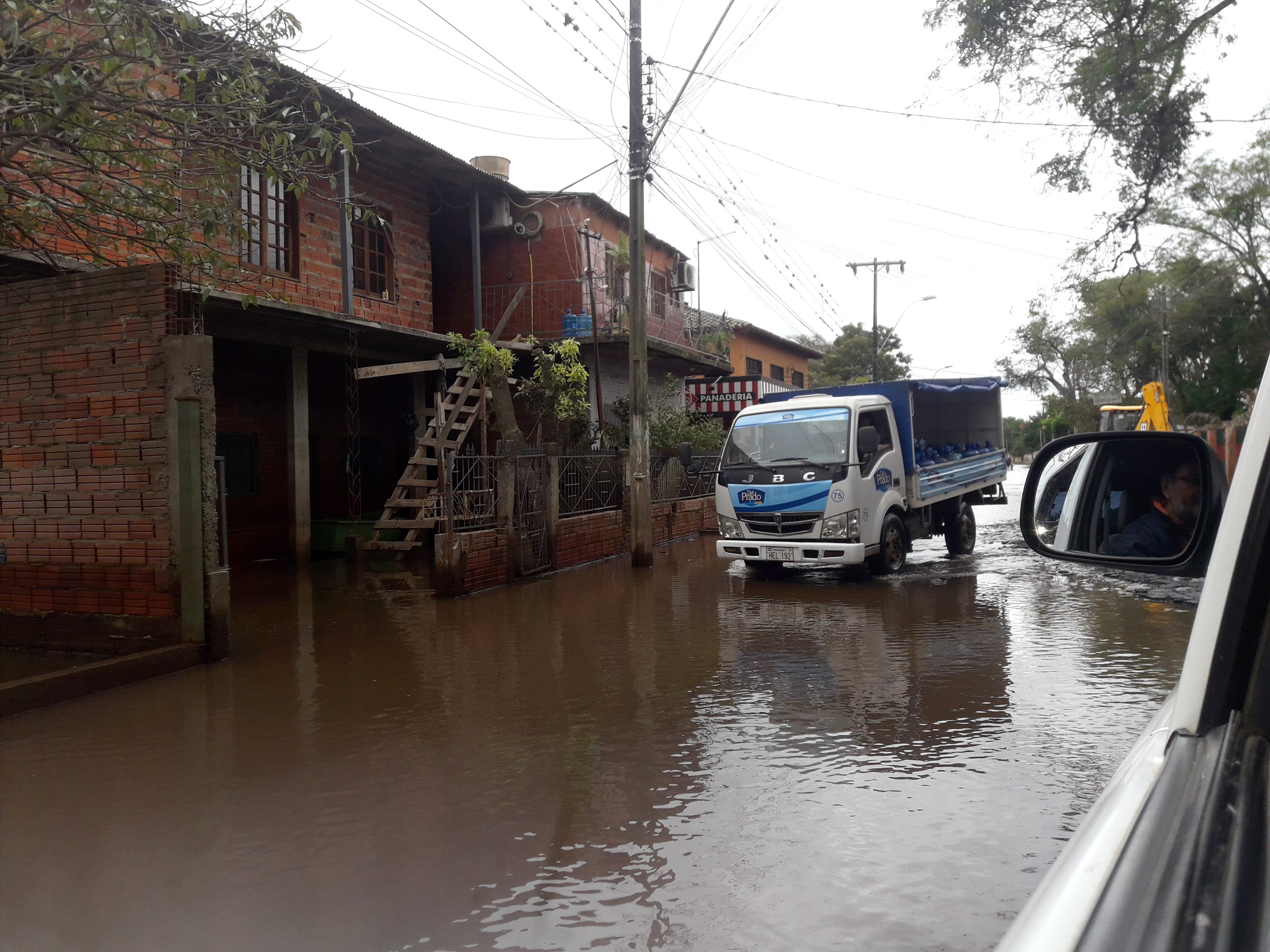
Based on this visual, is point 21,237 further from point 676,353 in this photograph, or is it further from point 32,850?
point 676,353

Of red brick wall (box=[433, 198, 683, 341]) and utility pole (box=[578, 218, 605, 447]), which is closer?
utility pole (box=[578, 218, 605, 447])

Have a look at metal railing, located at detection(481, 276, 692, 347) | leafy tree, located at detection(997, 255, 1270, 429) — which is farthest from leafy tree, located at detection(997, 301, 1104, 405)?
metal railing, located at detection(481, 276, 692, 347)

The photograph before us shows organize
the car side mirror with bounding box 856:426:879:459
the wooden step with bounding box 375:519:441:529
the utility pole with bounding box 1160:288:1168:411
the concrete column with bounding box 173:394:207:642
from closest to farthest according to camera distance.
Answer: the concrete column with bounding box 173:394:207:642
the car side mirror with bounding box 856:426:879:459
the wooden step with bounding box 375:519:441:529
the utility pole with bounding box 1160:288:1168:411

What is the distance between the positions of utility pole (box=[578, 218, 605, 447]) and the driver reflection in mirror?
1526 centimetres

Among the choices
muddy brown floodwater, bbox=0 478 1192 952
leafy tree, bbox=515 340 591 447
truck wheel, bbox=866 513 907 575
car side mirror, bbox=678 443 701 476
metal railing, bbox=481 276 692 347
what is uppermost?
metal railing, bbox=481 276 692 347

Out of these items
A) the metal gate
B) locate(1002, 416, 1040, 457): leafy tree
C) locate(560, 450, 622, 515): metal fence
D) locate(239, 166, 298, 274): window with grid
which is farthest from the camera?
locate(1002, 416, 1040, 457): leafy tree

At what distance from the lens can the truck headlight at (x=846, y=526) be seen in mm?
12000

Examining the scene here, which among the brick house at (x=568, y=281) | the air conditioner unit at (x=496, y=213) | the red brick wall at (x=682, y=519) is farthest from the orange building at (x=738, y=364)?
the air conditioner unit at (x=496, y=213)

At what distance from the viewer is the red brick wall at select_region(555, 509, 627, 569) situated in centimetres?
1458

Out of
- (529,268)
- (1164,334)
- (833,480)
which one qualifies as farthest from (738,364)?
(833,480)

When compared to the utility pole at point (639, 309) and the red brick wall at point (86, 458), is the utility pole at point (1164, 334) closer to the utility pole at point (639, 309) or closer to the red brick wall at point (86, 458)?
the utility pole at point (639, 309)

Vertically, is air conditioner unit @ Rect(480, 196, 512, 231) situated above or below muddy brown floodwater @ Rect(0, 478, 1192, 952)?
above

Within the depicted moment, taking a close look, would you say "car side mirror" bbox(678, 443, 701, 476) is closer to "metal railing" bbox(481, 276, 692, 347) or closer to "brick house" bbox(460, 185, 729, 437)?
"brick house" bbox(460, 185, 729, 437)

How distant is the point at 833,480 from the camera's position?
1203 centimetres
